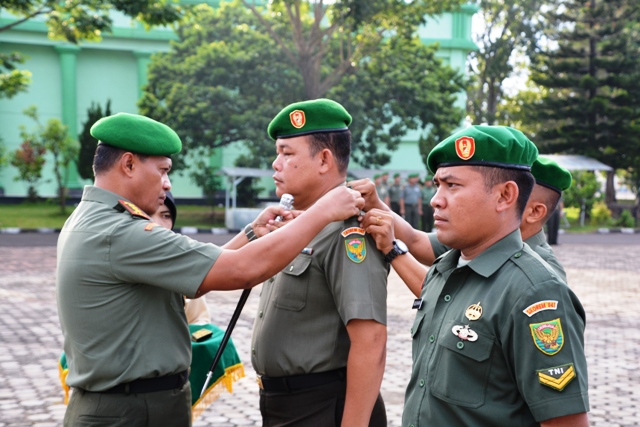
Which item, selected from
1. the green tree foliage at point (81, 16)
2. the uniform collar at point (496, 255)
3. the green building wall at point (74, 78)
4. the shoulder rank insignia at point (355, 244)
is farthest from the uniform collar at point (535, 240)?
the green building wall at point (74, 78)

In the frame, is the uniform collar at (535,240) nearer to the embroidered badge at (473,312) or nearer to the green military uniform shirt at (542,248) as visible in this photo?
the green military uniform shirt at (542,248)

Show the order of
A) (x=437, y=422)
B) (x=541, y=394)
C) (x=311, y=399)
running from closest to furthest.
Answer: (x=541, y=394) < (x=437, y=422) < (x=311, y=399)

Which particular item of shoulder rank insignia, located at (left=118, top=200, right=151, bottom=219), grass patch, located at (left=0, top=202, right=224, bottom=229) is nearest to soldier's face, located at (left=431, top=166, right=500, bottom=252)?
shoulder rank insignia, located at (left=118, top=200, right=151, bottom=219)

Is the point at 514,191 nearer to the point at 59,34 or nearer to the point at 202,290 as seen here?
the point at 202,290

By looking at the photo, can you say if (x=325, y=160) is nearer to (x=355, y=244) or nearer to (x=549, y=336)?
(x=355, y=244)

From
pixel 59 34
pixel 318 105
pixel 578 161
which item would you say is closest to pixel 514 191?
pixel 318 105

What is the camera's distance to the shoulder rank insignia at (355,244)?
2607 millimetres

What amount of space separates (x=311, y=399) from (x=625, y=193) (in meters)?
73.4

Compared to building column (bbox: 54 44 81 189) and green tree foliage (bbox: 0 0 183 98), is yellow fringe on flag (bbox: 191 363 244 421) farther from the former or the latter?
building column (bbox: 54 44 81 189)

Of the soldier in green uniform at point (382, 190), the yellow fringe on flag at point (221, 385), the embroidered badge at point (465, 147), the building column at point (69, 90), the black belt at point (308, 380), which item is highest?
the building column at point (69, 90)

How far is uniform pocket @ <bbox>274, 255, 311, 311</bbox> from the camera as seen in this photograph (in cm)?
271

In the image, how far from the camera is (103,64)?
31.6 meters

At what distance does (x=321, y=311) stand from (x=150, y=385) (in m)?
0.66

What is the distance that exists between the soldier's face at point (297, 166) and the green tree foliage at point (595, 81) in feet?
99.8
